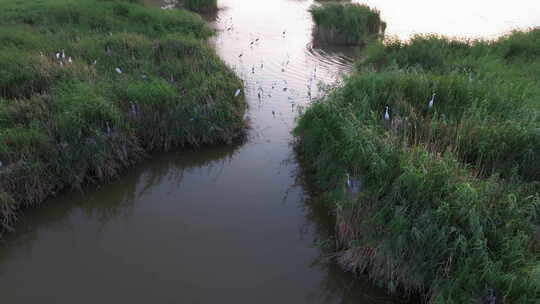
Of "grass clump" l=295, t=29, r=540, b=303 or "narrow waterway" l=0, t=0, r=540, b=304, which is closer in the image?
"grass clump" l=295, t=29, r=540, b=303

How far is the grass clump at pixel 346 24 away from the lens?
613 inches

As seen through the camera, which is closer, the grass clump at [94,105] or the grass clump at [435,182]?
the grass clump at [435,182]

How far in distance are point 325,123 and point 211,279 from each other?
3.06 meters

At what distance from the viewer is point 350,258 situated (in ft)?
15.8

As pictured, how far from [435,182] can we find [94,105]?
17.7ft

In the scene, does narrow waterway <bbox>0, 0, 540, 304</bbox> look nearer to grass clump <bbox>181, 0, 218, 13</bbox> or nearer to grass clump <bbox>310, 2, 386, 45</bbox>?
grass clump <bbox>310, 2, 386, 45</bbox>

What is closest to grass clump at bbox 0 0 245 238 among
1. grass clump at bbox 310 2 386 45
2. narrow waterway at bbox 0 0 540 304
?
narrow waterway at bbox 0 0 540 304

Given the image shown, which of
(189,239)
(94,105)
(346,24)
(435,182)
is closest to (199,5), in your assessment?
(346,24)

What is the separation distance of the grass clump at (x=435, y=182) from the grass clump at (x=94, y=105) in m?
2.21

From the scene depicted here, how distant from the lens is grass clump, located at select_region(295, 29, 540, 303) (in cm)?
375

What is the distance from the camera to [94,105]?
6.73 m

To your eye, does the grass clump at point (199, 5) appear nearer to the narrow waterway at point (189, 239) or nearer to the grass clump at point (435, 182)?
the narrow waterway at point (189, 239)

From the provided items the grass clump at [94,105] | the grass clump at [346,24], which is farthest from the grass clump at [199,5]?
the grass clump at [94,105]

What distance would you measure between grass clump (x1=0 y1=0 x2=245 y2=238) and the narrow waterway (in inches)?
14.1
